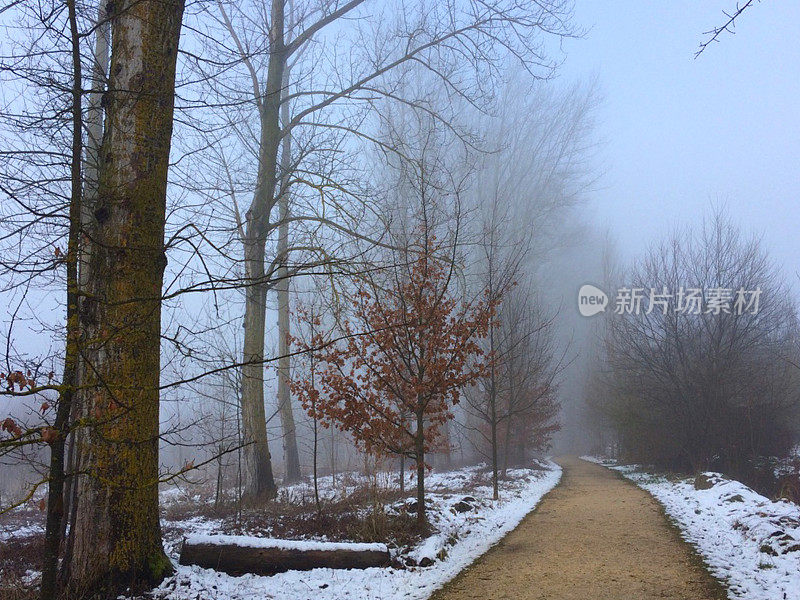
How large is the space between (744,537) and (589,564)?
2.18m

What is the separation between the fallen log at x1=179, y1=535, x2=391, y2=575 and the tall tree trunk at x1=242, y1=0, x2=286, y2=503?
4.97 metres

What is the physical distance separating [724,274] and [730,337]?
2.12 m

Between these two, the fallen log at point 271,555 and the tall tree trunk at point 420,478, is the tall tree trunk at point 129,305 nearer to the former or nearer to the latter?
the fallen log at point 271,555

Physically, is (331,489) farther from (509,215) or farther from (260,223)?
(509,215)

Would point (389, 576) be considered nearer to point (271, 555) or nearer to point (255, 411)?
point (271, 555)

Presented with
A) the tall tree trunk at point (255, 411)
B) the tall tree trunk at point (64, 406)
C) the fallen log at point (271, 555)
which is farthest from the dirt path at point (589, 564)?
the tall tree trunk at point (255, 411)

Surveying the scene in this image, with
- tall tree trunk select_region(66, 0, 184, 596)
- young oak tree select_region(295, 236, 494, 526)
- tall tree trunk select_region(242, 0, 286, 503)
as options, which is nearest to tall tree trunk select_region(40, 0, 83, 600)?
tall tree trunk select_region(66, 0, 184, 596)

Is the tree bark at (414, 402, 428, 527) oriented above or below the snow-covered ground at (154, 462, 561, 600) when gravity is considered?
above

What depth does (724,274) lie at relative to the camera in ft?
63.1

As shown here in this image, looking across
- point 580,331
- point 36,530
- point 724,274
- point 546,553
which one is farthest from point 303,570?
point 580,331

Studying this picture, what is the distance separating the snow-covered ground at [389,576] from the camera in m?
5.26

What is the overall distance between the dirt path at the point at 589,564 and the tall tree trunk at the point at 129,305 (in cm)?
278

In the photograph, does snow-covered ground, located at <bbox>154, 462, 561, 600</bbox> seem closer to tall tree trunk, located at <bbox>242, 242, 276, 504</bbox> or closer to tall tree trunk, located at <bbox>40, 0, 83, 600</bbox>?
tall tree trunk, located at <bbox>40, 0, 83, 600</bbox>

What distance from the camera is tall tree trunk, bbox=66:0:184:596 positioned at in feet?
15.6
